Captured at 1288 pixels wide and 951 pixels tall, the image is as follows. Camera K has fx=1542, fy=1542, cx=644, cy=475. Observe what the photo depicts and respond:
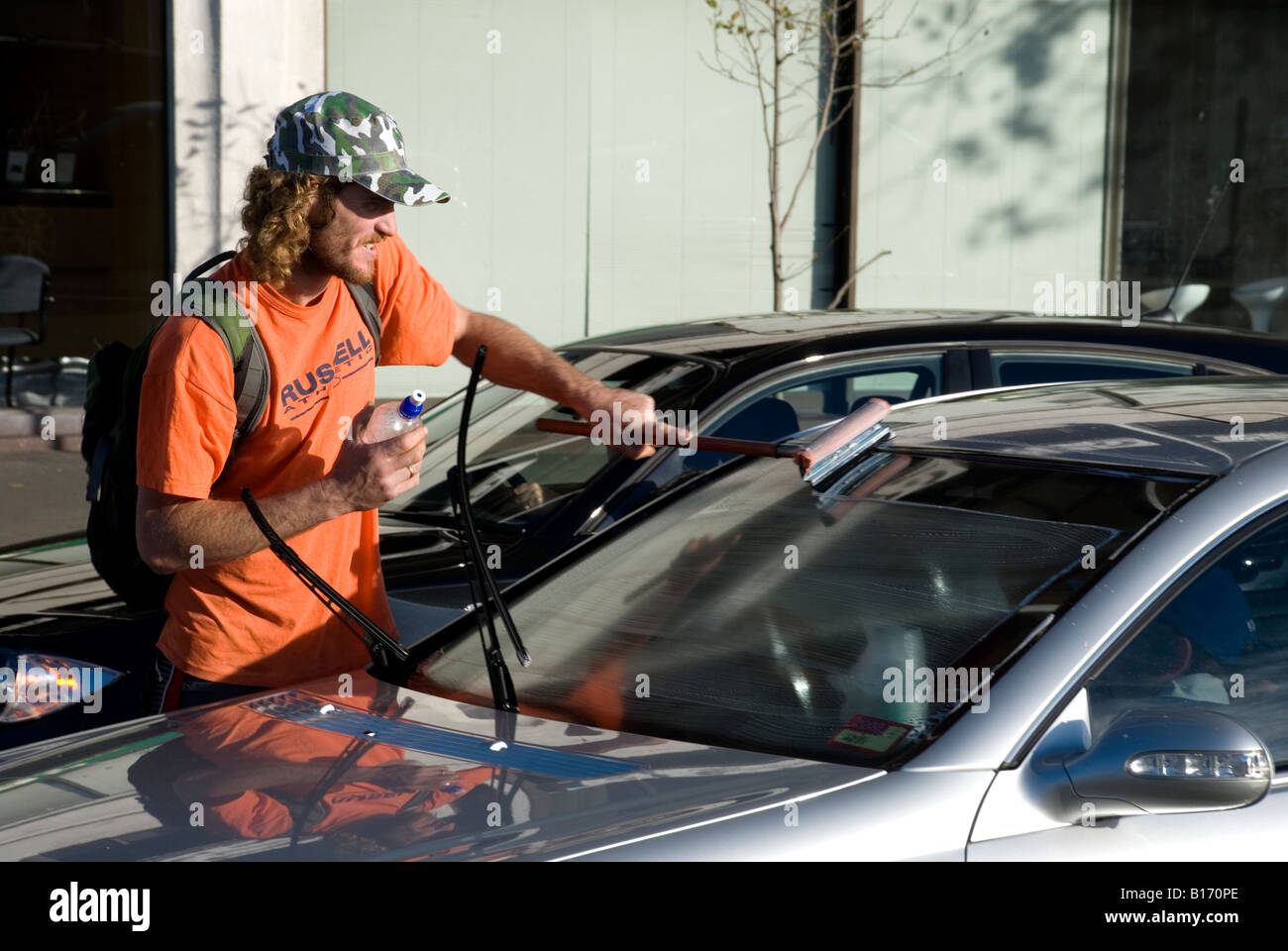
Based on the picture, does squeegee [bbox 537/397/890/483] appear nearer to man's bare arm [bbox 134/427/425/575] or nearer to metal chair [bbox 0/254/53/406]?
man's bare arm [bbox 134/427/425/575]

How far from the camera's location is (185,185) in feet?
32.1

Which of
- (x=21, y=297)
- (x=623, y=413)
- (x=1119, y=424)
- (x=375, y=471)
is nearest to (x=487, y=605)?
(x=375, y=471)

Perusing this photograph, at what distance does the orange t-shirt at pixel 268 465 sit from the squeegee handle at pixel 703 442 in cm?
43

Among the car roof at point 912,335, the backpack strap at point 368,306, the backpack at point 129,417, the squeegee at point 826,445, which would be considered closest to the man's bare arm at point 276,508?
the backpack at point 129,417

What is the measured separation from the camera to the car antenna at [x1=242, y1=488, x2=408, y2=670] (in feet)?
9.50

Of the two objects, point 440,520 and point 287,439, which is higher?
point 287,439

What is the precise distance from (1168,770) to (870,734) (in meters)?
0.43

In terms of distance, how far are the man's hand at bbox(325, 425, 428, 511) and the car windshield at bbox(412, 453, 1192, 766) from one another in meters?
0.36

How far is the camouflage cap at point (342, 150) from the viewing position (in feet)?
9.77

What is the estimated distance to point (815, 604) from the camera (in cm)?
264

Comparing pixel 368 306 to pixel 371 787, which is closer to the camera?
pixel 371 787

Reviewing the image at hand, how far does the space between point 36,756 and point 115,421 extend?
0.74 metres

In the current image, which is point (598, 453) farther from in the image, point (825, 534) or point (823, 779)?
point (823, 779)

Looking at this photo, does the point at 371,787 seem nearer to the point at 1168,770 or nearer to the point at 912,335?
the point at 1168,770
